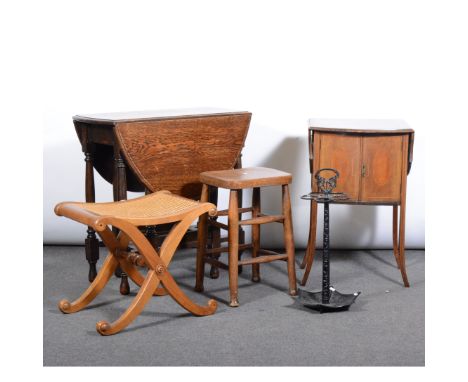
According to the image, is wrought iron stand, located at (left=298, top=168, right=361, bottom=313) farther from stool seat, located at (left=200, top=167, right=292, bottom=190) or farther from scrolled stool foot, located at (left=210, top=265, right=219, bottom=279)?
scrolled stool foot, located at (left=210, top=265, right=219, bottom=279)

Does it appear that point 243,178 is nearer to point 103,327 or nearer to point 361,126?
point 361,126

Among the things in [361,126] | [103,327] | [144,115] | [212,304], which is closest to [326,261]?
[212,304]

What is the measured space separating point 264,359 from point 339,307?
67 centimetres

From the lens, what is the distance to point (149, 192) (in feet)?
13.6

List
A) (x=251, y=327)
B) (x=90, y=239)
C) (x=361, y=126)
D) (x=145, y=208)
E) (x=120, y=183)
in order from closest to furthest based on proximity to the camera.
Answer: (x=251, y=327)
(x=145, y=208)
(x=120, y=183)
(x=361, y=126)
(x=90, y=239)

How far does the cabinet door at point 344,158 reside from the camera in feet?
13.4

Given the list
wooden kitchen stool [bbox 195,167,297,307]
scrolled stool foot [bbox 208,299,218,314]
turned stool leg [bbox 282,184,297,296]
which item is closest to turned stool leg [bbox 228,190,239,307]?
wooden kitchen stool [bbox 195,167,297,307]

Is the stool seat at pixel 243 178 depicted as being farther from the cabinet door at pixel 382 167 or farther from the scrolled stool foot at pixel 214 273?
the scrolled stool foot at pixel 214 273

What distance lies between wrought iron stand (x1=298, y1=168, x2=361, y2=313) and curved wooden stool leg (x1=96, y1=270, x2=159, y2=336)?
0.72 metres

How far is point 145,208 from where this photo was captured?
376 cm

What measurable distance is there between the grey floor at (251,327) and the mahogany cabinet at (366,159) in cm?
47

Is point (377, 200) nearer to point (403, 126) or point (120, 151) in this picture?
point (403, 126)

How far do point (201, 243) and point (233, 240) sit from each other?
11.2 inches

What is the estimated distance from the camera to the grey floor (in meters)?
3.27
